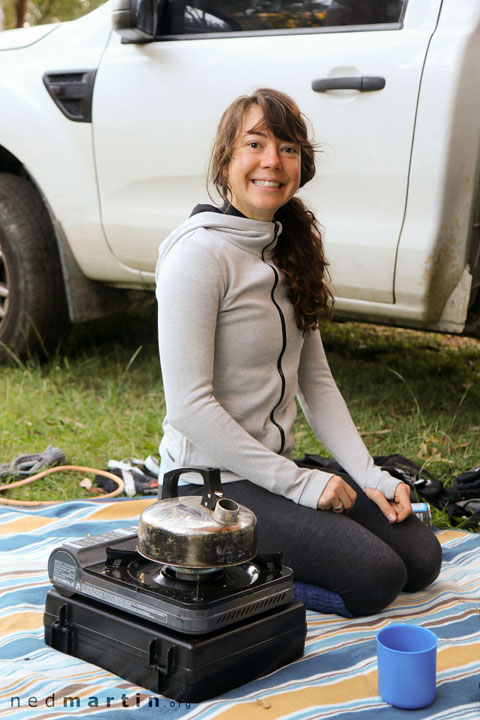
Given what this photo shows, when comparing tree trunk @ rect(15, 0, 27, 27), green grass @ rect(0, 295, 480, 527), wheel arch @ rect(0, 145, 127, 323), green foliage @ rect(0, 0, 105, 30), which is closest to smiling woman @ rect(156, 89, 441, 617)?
green grass @ rect(0, 295, 480, 527)

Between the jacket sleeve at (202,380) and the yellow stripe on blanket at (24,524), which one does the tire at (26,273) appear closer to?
the yellow stripe on blanket at (24,524)

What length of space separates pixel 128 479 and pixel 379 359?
1939 millimetres

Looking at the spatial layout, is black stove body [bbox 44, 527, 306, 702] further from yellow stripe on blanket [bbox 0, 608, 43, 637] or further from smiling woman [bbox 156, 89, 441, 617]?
smiling woman [bbox 156, 89, 441, 617]

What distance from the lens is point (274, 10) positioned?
345 centimetres

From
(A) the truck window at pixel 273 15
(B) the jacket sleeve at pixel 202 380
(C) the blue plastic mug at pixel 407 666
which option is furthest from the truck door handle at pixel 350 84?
(C) the blue plastic mug at pixel 407 666

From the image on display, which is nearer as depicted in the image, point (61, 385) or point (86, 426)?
point (86, 426)

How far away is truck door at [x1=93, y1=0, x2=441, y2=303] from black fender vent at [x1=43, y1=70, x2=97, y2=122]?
0.07 metres

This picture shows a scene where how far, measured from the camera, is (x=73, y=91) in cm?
379

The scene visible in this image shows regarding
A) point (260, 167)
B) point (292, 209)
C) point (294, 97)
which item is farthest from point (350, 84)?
point (260, 167)

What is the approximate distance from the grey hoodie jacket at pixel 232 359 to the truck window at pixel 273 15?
1211mm

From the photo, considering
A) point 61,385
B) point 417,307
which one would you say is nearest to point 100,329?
point 61,385

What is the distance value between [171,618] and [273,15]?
2462 millimetres

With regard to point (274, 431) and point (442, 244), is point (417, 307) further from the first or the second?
point (274, 431)

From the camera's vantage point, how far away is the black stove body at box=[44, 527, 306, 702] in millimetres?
1843
